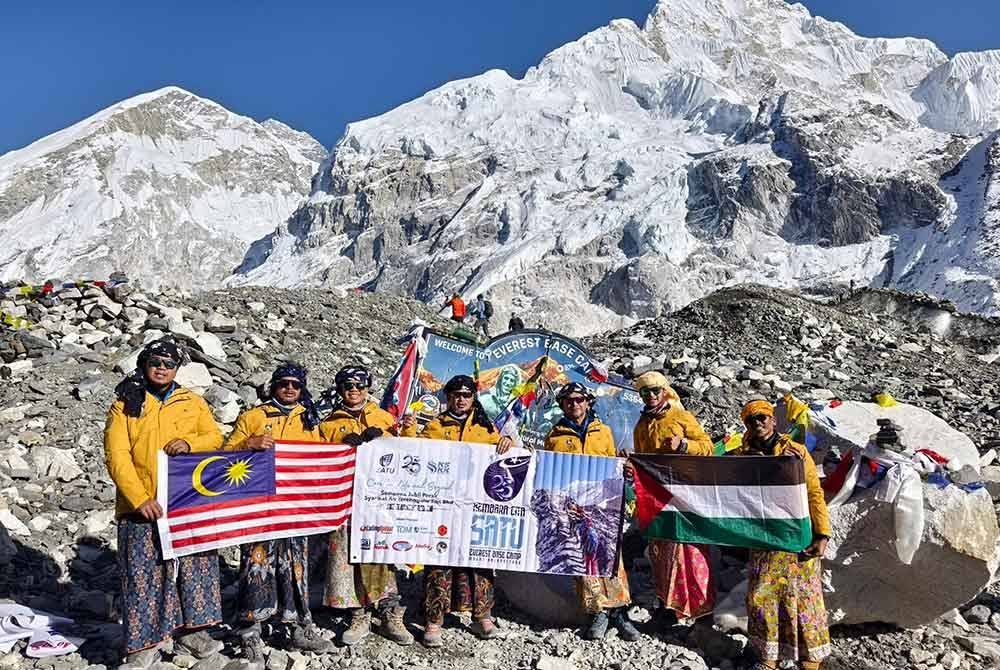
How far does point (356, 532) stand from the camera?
4.38m

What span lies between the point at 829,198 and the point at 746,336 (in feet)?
248

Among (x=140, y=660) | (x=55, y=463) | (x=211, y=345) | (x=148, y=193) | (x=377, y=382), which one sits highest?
(x=148, y=193)

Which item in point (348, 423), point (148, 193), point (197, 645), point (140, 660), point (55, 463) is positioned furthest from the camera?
point (148, 193)

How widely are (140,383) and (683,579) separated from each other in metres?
3.37

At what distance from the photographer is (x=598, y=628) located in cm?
445

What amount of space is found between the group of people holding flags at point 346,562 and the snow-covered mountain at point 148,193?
11244 cm

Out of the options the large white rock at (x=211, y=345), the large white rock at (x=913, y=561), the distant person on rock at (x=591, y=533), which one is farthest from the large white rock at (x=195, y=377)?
the large white rock at (x=913, y=561)

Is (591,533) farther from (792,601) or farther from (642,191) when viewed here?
(642,191)

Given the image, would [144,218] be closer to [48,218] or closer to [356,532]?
[48,218]

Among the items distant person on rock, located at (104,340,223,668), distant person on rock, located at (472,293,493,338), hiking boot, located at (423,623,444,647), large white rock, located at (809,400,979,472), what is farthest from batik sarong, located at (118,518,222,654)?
distant person on rock, located at (472,293,493,338)

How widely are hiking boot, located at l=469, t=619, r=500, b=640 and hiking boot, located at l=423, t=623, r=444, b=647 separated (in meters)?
0.23

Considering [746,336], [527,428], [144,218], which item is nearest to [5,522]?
[527,428]

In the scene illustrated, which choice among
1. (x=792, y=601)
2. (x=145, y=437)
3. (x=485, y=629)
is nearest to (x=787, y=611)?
(x=792, y=601)

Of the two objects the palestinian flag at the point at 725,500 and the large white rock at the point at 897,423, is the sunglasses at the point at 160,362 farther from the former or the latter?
the large white rock at the point at 897,423
